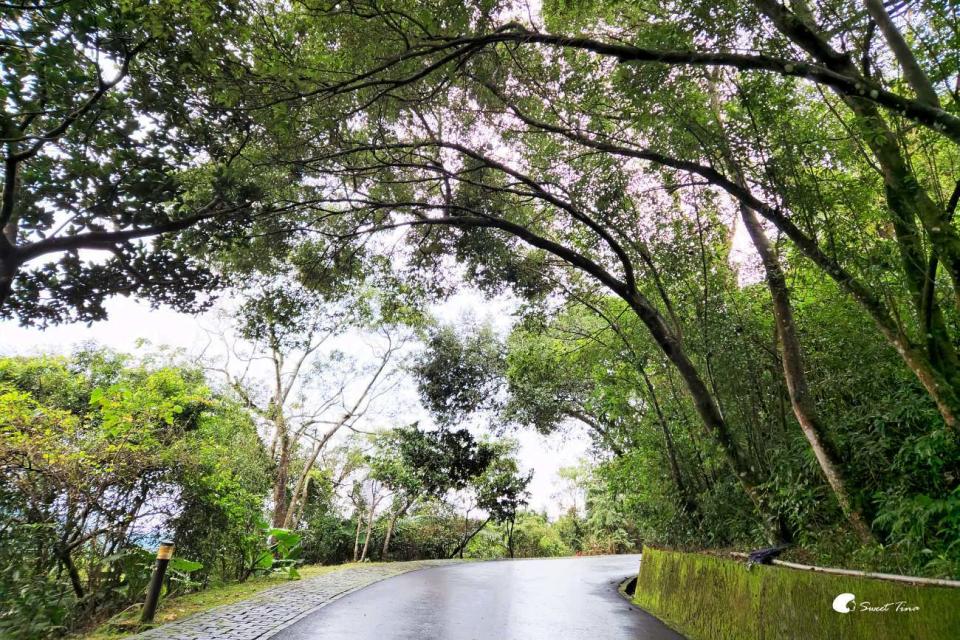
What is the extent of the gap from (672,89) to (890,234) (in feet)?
10.9

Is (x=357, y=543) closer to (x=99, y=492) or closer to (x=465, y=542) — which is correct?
(x=465, y=542)

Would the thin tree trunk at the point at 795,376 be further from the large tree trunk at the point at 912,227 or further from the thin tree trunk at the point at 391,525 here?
the thin tree trunk at the point at 391,525

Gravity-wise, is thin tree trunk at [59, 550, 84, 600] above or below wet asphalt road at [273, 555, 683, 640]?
above

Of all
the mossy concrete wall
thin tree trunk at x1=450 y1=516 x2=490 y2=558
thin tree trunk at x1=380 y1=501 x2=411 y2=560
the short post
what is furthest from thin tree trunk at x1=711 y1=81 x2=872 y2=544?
thin tree trunk at x1=450 y1=516 x2=490 y2=558

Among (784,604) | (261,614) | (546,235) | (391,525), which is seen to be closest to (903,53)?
(784,604)

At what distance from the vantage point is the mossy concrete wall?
9.23 ft

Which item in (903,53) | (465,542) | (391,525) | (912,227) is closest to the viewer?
(903,53)

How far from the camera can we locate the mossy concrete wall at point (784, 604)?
2.81 m

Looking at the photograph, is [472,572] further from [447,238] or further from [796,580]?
[796,580]

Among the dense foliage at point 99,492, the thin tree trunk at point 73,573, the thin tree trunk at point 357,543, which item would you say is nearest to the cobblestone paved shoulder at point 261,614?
the dense foliage at point 99,492

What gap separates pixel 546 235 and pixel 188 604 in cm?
907

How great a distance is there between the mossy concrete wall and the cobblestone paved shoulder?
188 inches

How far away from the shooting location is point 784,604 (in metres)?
4.01

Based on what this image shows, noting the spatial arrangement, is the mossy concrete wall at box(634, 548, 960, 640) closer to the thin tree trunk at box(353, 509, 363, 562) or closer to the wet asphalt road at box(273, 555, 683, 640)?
the wet asphalt road at box(273, 555, 683, 640)
